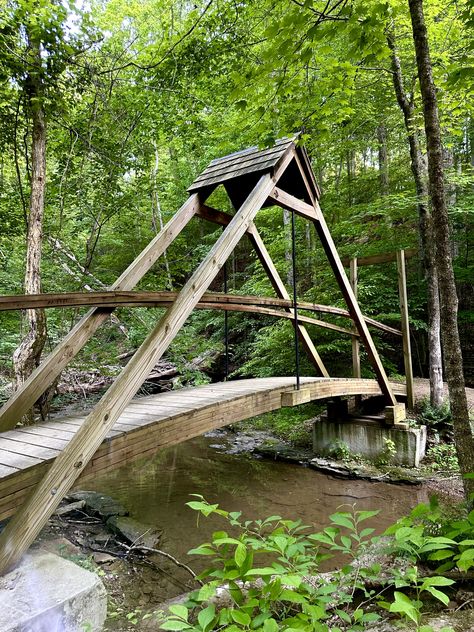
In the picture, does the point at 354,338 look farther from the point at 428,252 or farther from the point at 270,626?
the point at 270,626

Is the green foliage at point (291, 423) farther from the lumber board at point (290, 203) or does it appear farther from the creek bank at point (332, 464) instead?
the lumber board at point (290, 203)

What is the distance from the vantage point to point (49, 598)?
5.32ft

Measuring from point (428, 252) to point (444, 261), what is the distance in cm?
462

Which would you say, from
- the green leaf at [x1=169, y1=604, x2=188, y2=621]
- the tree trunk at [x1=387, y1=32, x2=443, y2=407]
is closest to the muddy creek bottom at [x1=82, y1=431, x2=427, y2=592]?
the tree trunk at [x1=387, y1=32, x2=443, y2=407]

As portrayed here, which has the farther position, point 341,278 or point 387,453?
point 387,453

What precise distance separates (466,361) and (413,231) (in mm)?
3497

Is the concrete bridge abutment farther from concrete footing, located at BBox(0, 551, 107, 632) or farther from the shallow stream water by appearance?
concrete footing, located at BBox(0, 551, 107, 632)

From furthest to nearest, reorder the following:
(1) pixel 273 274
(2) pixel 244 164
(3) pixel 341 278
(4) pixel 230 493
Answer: (4) pixel 230 493, (1) pixel 273 274, (3) pixel 341 278, (2) pixel 244 164

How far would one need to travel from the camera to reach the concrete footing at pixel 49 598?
1.53 meters

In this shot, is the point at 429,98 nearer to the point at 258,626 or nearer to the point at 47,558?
the point at 258,626

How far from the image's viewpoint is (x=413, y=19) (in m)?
2.65

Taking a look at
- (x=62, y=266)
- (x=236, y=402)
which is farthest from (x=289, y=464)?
(x=62, y=266)

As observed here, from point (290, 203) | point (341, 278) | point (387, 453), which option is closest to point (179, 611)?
point (290, 203)

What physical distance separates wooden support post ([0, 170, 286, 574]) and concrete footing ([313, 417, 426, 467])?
480 centimetres
